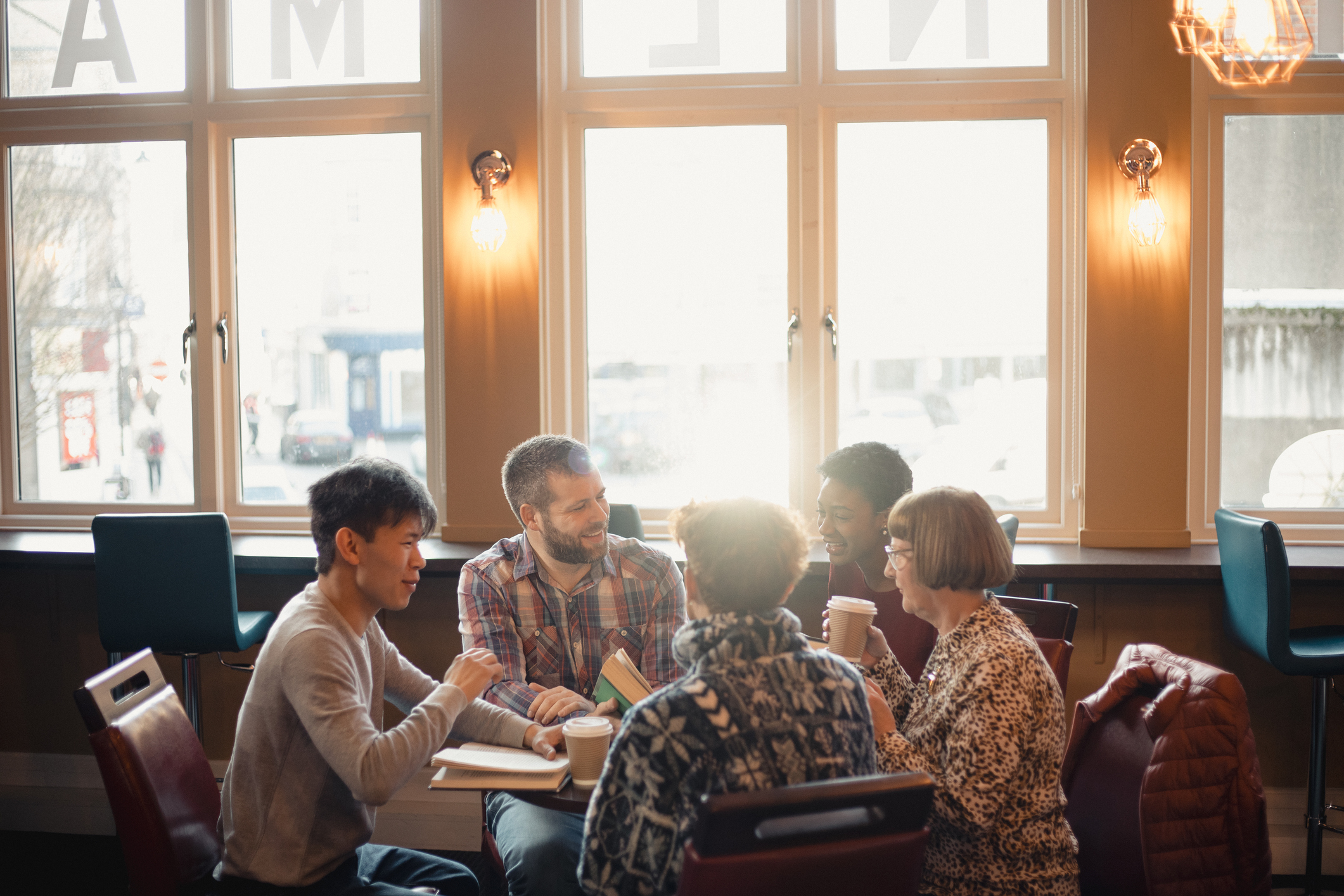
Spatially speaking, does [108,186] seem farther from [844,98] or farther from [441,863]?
[441,863]

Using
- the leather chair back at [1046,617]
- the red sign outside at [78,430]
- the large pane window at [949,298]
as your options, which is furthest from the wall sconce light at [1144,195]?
the red sign outside at [78,430]

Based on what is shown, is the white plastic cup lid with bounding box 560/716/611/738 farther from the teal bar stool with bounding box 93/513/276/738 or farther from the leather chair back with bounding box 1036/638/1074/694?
the teal bar stool with bounding box 93/513/276/738

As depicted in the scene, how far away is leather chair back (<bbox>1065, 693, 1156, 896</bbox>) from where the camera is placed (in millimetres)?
1556

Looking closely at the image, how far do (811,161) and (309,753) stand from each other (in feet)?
8.80

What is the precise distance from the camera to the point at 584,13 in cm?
353

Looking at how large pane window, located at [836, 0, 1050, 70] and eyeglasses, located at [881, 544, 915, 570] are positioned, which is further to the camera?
large pane window, located at [836, 0, 1050, 70]

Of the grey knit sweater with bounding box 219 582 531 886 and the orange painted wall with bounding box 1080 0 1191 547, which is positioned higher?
the orange painted wall with bounding box 1080 0 1191 547

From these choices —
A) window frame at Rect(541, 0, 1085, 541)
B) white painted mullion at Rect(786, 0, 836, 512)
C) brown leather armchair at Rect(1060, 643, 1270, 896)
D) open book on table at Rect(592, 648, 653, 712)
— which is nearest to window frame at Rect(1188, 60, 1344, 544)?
window frame at Rect(541, 0, 1085, 541)

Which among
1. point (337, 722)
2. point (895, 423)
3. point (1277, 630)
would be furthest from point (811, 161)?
point (337, 722)

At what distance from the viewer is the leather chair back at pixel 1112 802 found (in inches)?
61.2

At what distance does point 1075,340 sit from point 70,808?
3.97m

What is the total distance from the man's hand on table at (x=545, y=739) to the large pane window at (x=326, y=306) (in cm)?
209

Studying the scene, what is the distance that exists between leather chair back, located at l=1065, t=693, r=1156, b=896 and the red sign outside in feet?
12.2

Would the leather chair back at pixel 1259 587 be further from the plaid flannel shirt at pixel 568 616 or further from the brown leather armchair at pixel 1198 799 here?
the plaid flannel shirt at pixel 568 616
